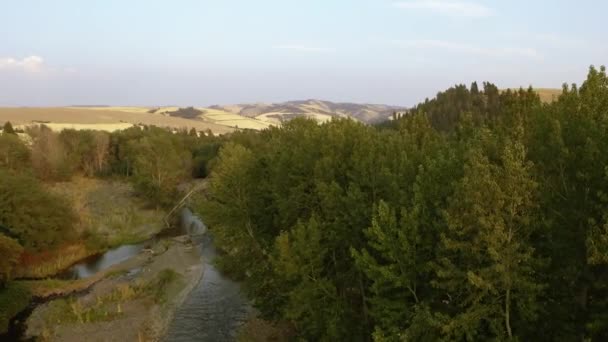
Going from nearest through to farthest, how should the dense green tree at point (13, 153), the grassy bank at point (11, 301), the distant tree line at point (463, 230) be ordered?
the distant tree line at point (463, 230), the grassy bank at point (11, 301), the dense green tree at point (13, 153)

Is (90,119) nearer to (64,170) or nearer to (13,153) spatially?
(64,170)

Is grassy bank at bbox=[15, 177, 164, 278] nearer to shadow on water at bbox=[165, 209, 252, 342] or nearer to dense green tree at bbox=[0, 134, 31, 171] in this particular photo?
dense green tree at bbox=[0, 134, 31, 171]

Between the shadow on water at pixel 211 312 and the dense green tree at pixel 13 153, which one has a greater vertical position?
the dense green tree at pixel 13 153

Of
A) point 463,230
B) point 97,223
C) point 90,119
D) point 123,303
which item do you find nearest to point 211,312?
point 123,303

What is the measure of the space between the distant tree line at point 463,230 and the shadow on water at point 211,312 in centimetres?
816

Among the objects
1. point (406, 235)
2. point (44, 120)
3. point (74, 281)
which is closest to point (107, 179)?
point (74, 281)

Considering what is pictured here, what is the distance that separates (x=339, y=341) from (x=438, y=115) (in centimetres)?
8995

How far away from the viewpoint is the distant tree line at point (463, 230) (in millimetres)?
15867

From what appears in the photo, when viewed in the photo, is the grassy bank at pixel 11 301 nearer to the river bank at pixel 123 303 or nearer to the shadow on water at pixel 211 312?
the river bank at pixel 123 303

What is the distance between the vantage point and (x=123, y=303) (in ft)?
135

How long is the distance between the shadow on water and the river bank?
89cm

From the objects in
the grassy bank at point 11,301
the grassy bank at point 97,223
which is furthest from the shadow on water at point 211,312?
the grassy bank at point 97,223

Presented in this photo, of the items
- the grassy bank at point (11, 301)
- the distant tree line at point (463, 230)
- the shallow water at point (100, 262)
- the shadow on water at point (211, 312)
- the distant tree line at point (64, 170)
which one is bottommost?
the shallow water at point (100, 262)

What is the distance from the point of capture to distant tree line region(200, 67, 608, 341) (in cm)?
1587
